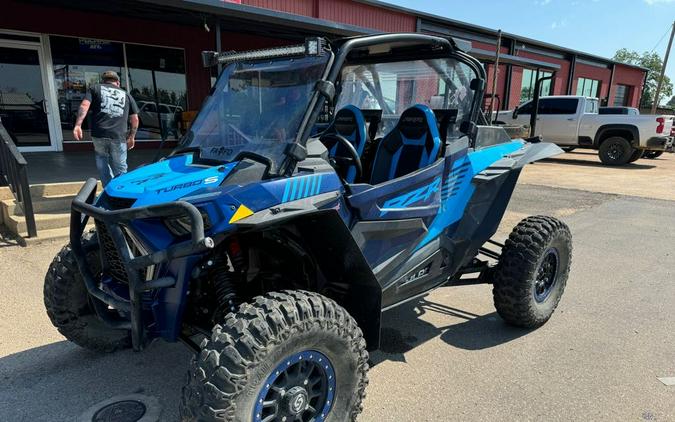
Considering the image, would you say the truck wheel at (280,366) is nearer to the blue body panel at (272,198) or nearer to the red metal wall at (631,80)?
the blue body panel at (272,198)

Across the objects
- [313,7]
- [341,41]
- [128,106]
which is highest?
[313,7]

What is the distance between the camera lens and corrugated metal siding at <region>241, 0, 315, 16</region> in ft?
39.4

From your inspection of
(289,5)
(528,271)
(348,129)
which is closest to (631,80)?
(289,5)

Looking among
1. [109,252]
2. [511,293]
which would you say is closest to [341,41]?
[109,252]

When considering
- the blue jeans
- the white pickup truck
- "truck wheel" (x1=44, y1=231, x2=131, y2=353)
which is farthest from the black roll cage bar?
the white pickup truck

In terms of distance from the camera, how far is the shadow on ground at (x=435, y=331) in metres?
3.49

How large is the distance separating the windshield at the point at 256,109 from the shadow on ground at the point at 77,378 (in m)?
1.50

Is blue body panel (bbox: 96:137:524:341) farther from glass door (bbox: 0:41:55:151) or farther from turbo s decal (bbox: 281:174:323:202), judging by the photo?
glass door (bbox: 0:41:55:151)

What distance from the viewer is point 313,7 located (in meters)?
Answer: 13.3

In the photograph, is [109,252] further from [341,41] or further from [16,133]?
[16,133]

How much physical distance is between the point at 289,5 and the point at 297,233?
1181 cm

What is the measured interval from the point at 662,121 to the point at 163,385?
16533 mm

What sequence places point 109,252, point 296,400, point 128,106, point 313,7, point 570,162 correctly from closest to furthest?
point 296,400 → point 109,252 → point 128,106 → point 313,7 → point 570,162

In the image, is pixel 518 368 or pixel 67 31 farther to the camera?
pixel 67 31
